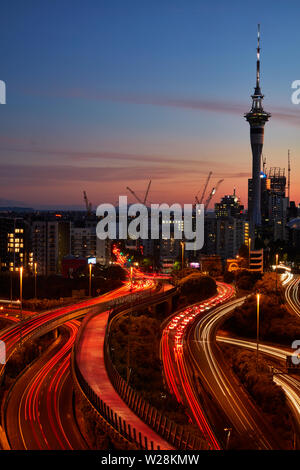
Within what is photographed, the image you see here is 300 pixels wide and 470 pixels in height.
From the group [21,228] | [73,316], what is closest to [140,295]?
[73,316]

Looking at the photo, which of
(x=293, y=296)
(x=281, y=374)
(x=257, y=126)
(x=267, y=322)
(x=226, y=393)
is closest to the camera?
(x=226, y=393)

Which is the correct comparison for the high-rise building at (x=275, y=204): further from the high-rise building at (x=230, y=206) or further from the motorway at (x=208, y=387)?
the motorway at (x=208, y=387)

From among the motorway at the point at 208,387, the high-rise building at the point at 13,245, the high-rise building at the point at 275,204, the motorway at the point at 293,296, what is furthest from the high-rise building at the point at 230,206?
the motorway at the point at 208,387

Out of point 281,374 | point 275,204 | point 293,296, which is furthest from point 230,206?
point 281,374

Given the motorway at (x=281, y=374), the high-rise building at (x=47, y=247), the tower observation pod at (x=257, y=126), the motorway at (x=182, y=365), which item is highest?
the tower observation pod at (x=257, y=126)

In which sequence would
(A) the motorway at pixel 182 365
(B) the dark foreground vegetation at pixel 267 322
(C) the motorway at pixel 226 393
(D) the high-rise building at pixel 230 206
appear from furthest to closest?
(D) the high-rise building at pixel 230 206 → (B) the dark foreground vegetation at pixel 267 322 → (A) the motorway at pixel 182 365 → (C) the motorway at pixel 226 393

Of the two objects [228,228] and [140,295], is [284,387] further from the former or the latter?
[228,228]

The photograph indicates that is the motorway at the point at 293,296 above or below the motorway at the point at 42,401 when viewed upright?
above

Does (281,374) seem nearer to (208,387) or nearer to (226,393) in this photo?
(226,393)

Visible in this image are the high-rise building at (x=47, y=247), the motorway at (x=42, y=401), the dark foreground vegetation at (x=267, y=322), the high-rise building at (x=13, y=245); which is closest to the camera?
the motorway at (x=42, y=401)

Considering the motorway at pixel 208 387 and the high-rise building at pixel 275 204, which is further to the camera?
the high-rise building at pixel 275 204

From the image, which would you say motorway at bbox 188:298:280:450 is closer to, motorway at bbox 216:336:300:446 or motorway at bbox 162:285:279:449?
→ motorway at bbox 162:285:279:449
